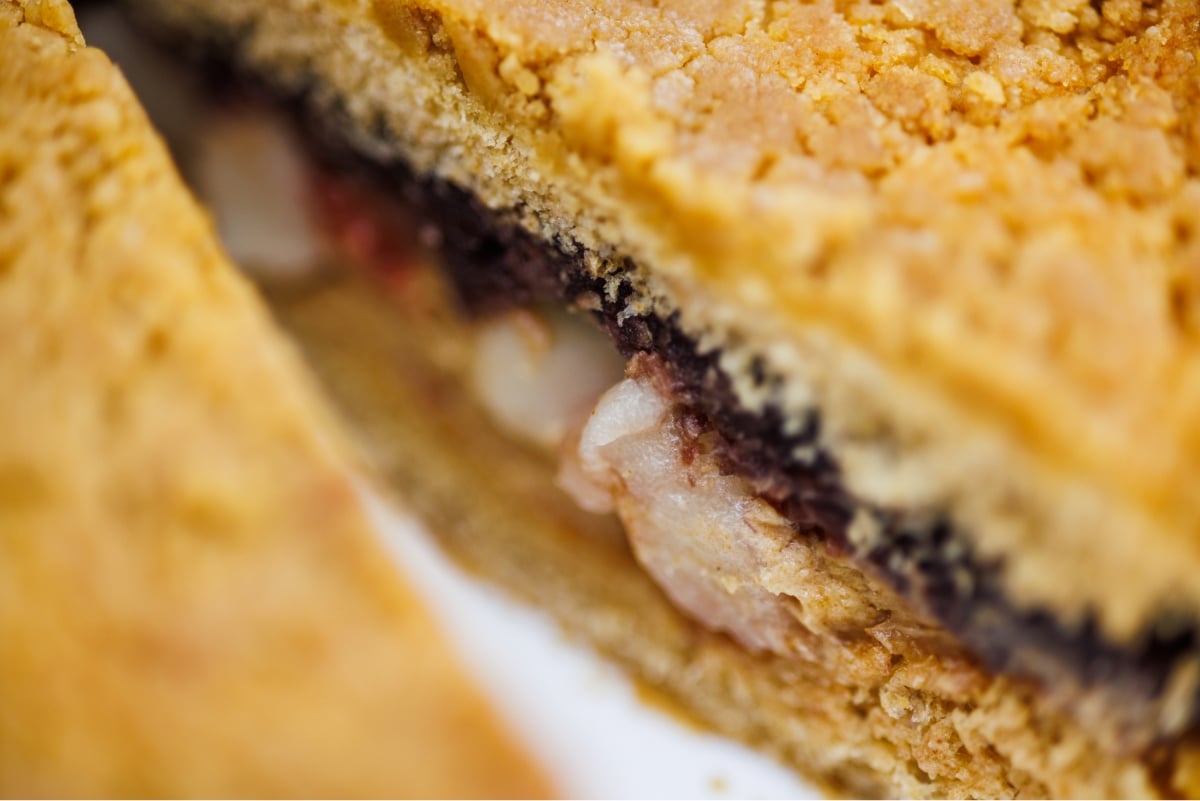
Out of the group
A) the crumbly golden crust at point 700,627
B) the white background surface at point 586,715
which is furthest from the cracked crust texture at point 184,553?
the crumbly golden crust at point 700,627

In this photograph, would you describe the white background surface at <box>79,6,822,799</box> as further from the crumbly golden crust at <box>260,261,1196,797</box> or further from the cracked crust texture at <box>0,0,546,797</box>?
the cracked crust texture at <box>0,0,546,797</box>

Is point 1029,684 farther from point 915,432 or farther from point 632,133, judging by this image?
point 632,133

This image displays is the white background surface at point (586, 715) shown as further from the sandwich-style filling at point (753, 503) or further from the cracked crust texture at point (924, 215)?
the cracked crust texture at point (924, 215)

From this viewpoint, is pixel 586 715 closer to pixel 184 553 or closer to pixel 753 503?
pixel 753 503

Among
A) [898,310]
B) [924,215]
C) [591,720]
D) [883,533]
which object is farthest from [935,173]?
[591,720]

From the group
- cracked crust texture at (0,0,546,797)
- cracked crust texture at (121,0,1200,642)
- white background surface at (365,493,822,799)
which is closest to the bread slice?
cracked crust texture at (121,0,1200,642)

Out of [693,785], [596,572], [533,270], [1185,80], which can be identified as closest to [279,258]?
[533,270]
